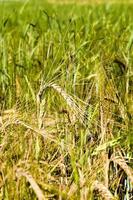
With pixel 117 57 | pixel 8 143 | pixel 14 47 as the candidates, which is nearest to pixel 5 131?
pixel 8 143

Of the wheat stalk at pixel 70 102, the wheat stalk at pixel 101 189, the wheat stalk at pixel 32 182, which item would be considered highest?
the wheat stalk at pixel 70 102

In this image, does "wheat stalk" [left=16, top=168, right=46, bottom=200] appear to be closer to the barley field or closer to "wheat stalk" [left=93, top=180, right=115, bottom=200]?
the barley field

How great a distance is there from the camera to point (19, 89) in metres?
2.65

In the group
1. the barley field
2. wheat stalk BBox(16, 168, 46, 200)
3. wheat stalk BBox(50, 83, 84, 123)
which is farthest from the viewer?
wheat stalk BBox(50, 83, 84, 123)

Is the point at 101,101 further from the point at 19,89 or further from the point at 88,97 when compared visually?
the point at 19,89

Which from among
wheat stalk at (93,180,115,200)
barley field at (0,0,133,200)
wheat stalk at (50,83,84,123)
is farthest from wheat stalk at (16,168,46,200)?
wheat stalk at (50,83,84,123)

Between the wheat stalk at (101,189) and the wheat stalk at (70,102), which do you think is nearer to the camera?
the wheat stalk at (101,189)

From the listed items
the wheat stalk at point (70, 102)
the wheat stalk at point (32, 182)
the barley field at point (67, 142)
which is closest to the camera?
the wheat stalk at point (32, 182)

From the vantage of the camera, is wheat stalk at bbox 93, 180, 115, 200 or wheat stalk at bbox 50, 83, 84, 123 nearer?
wheat stalk at bbox 93, 180, 115, 200

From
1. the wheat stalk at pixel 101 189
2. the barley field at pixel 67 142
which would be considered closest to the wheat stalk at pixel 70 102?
the barley field at pixel 67 142

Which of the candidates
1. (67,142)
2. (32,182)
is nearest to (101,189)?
(32,182)

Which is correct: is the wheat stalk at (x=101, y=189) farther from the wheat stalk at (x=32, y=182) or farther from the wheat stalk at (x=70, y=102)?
the wheat stalk at (x=70, y=102)

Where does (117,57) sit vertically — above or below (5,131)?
above

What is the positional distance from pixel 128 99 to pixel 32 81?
45 centimetres
